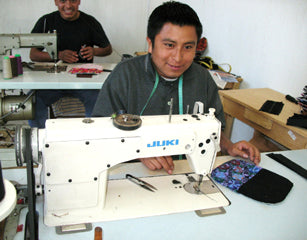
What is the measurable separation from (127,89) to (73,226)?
0.84 metres

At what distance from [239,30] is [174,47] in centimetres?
231

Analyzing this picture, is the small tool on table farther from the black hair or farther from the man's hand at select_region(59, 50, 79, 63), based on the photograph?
the man's hand at select_region(59, 50, 79, 63)

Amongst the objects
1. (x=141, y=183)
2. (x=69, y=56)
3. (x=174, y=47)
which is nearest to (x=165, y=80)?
(x=174, y=47)

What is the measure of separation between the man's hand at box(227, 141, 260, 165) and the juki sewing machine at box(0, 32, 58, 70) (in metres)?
1.95

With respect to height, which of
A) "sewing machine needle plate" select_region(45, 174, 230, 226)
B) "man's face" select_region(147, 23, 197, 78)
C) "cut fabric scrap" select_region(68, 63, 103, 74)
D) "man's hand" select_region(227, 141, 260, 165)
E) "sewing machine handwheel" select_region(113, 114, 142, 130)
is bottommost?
"sewing machine needle plate" select_region(45, 174, 230, 226)

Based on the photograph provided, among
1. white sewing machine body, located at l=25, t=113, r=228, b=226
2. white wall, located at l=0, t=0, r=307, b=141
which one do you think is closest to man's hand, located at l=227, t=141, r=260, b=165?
white sewing machine body, located at l=25, t=113, r=228, b=226

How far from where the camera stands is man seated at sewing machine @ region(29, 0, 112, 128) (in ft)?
10.1

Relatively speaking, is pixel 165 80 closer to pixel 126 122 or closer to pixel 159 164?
pixel 159 164

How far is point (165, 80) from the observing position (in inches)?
63.7

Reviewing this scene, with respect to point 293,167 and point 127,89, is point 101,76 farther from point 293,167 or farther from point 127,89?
point 293,167

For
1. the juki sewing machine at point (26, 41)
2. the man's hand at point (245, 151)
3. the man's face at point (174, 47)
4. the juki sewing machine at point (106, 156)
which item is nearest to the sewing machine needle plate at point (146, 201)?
the juki sewing machine at point (106, 156)

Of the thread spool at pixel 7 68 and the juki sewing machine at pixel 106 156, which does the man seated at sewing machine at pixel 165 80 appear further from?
the thread spool at pixel 7 68

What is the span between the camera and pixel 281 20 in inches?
110

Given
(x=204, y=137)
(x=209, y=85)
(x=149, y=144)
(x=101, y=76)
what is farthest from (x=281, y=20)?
(x=149, y=144)
